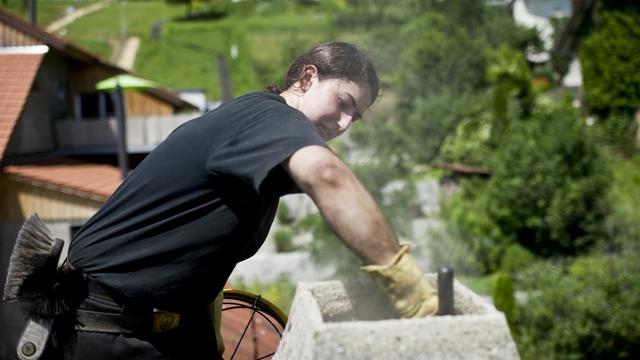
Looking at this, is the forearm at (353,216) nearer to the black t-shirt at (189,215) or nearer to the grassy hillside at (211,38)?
the black t-shirt at (189,215)

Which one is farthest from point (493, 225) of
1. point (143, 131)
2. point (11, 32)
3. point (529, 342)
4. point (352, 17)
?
point (352, 17)

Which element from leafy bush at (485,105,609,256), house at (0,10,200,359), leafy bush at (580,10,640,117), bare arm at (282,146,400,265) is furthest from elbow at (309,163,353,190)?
leafy bush at (580,10,640,117)

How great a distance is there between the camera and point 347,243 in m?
1.49

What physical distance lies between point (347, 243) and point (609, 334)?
41.5ft

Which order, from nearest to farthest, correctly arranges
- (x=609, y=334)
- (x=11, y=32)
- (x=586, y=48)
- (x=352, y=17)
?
(x=609, y=334) → (x=11, y=32) → (x=586, y=48) → (x=352, y=17)

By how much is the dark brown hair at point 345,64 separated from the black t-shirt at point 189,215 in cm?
14

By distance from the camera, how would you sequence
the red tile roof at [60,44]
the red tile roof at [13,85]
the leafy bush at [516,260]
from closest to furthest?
1. the red tile roof at [13,85]
2. the red tile roof at [60,44]
3. the leafy bush at [516,260]

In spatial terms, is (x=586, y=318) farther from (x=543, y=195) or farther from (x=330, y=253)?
(x=330, y=253)

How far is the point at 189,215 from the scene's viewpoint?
1.85 m

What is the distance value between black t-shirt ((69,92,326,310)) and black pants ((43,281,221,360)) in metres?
0.07

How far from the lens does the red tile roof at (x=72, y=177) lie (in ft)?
44.3

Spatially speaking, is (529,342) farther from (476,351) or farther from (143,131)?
(476,351)

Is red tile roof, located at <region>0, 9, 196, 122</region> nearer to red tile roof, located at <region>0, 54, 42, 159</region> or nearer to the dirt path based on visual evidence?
red tile roof, located at <region>0, 54, 42, 159</region>

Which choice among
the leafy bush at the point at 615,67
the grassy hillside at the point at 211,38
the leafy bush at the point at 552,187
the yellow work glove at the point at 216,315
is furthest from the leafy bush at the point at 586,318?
the grassy hillside at the point at 211,38
